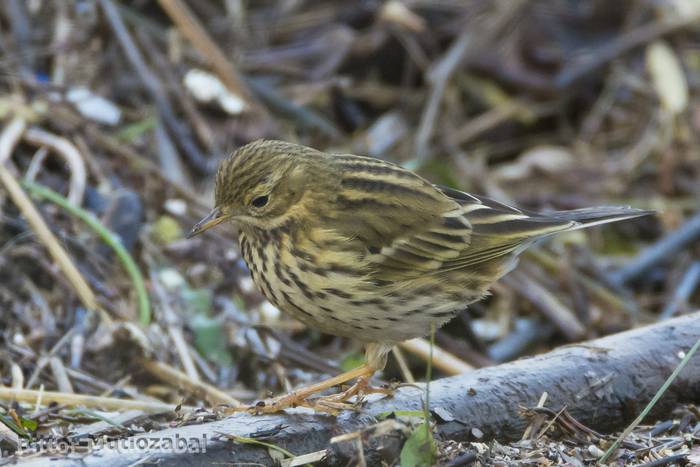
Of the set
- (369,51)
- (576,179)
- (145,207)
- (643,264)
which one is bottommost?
(643,264)

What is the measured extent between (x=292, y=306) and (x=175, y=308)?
5.30 ft

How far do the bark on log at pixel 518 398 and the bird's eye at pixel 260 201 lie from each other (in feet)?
3.45

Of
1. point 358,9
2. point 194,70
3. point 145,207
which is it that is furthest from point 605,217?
point 358,9

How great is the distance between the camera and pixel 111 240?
5.56 m

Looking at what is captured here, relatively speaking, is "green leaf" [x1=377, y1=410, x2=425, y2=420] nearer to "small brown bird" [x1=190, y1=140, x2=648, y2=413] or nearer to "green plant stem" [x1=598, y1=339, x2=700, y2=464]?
"small brown bird" [x1=190, y1=140, x2=648, y2=413]

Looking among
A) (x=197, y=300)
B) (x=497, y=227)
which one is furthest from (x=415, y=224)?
(x=197, y=300)

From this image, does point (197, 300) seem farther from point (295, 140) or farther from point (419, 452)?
point (419, 452)

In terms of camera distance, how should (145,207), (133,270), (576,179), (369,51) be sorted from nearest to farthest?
(133,270), (145,207), (576,179), (369,51)

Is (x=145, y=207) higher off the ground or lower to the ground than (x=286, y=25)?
lower

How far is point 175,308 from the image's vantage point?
5715 mm

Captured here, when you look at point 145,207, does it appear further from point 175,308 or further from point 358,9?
point 358,9

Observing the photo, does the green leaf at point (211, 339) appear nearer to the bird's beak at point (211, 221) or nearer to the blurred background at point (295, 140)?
the blurred background at point (295, 140)

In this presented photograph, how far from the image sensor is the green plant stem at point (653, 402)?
368cm

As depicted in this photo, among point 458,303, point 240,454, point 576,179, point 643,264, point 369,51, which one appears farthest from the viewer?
point 369,51
